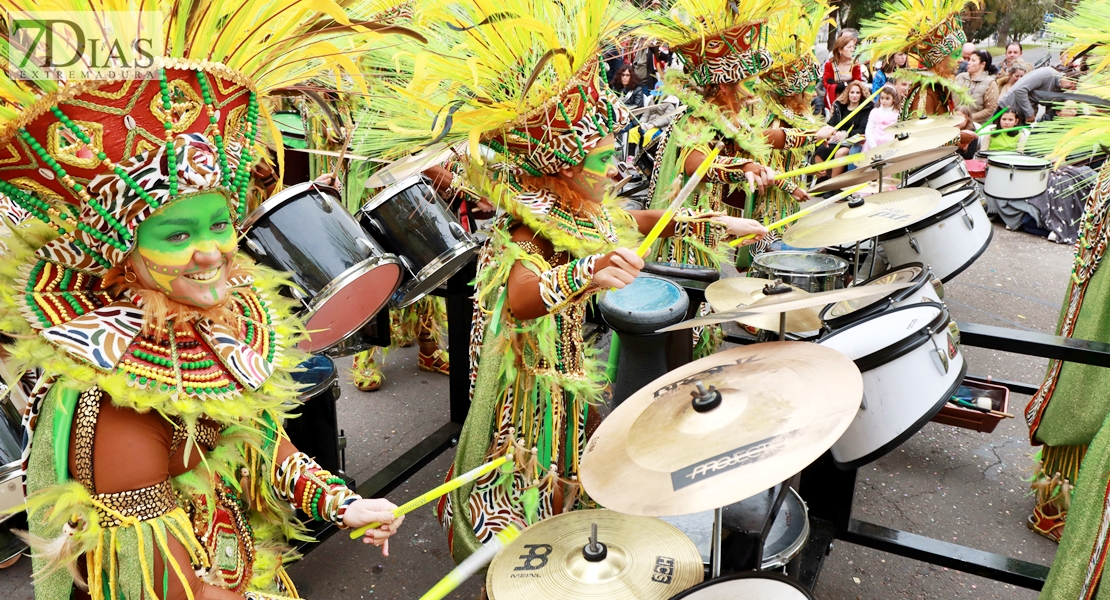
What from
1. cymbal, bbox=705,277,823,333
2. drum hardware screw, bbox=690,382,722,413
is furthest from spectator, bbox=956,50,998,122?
drum hardware screw, bbox=690,382,722,413

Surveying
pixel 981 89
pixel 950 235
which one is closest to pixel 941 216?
pixel 950 235

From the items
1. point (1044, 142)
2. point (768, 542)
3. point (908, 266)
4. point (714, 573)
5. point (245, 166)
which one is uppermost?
point (245, 166)

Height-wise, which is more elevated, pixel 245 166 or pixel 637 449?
pixel 245 166

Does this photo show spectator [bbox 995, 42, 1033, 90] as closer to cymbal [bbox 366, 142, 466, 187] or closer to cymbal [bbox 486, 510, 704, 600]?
cymbal [bbox 366, 142, 466, 187]

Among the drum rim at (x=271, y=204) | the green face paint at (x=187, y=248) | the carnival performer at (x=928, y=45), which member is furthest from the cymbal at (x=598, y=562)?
the carnival performer at (x=928, y=45)

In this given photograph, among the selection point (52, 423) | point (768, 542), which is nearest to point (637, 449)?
point (768, 542)

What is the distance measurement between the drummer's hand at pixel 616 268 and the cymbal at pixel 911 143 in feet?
7.02

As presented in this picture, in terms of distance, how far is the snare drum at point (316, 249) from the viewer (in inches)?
98.8

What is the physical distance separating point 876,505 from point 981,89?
7.64m

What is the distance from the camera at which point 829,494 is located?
2.84 metres

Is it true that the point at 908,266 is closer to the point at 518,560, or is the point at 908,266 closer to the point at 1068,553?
the point at 1068,553

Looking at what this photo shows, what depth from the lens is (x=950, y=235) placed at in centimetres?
382

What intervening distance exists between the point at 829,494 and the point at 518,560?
1485 mm

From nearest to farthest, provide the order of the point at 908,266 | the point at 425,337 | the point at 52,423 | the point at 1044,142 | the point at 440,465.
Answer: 1. the point at 52,423
2. the point at 1044,142
3. the point at 908,266
4. the point at 440,465
5. the point at 425,337
